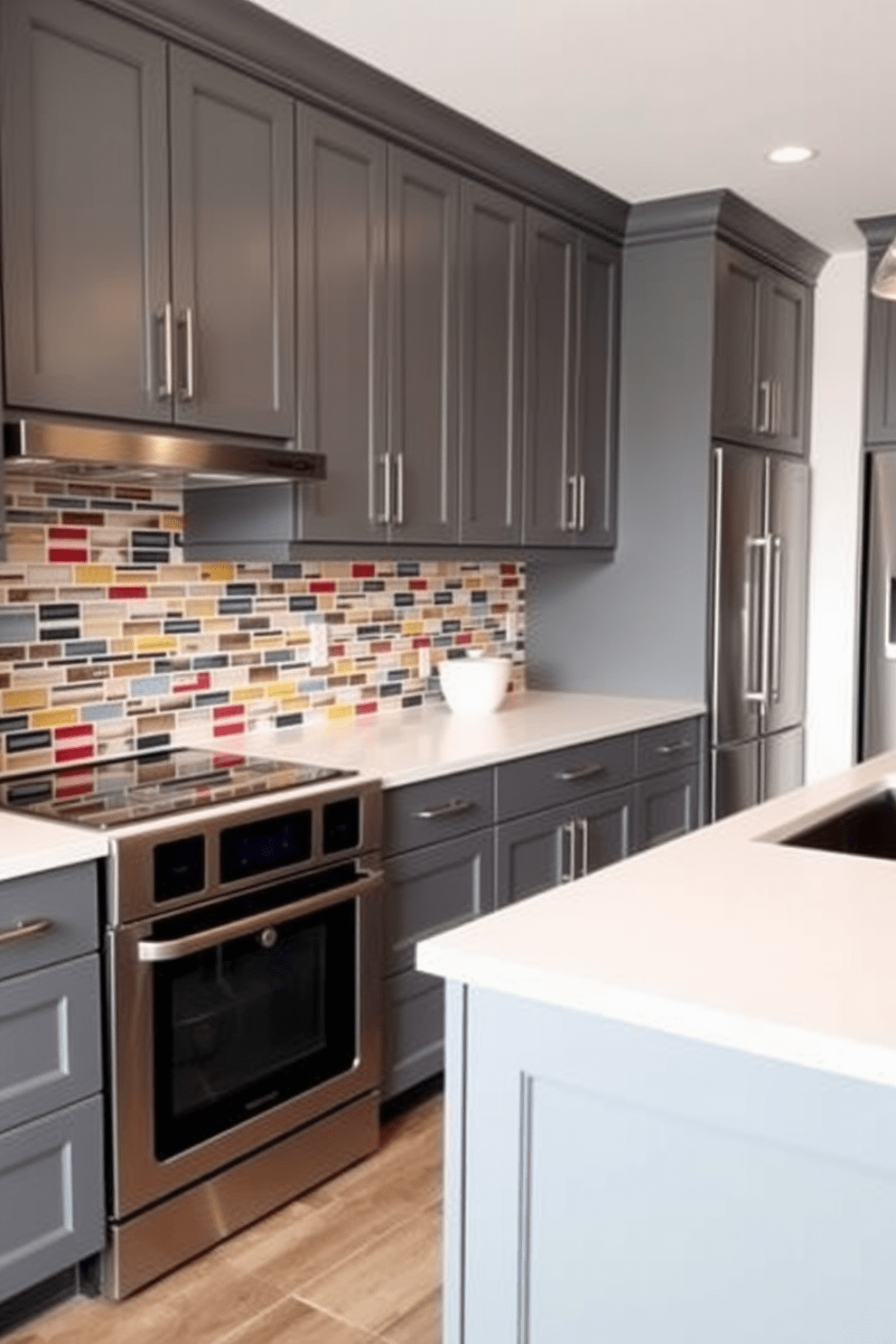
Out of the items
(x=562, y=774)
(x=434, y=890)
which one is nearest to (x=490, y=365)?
(x=562, y=774)

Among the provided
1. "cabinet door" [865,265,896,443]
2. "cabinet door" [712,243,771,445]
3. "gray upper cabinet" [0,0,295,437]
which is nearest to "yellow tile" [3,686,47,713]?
"gray upper cabinet" [0,0,295,437]

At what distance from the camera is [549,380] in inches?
143

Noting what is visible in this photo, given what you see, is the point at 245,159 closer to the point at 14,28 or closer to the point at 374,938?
the point at 14,28

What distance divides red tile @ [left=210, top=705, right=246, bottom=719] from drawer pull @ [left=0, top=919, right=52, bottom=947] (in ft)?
3.65

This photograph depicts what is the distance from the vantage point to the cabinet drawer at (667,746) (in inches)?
141

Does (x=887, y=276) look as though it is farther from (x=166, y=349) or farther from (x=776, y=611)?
(x=776, y=611)

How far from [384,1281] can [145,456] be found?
60.5 inches

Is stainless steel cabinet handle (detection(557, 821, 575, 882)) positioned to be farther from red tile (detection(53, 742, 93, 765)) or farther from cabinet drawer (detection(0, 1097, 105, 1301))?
cabinet drawer (detection(0, 1097, 105, 1301))

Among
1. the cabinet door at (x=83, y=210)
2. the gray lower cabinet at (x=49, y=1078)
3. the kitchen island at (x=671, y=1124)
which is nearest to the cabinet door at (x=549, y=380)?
the cabinet door at (x=83, y=210)

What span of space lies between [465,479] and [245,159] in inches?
40.7

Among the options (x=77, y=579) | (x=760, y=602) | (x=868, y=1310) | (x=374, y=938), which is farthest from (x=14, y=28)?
(x=760, y=602)

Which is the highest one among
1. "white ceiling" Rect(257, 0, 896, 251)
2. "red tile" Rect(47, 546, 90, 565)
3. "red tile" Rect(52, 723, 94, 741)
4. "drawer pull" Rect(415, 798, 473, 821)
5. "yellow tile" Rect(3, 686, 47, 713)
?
"white ceiling" Rect(257, 0, 896, 251)

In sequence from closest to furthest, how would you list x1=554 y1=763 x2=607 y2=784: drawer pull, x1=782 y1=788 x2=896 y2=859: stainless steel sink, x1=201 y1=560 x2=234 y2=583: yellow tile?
x1=782 y1=788 x2=896 y2=859: stainless steel sink
x1=201 y1=560 x2=234 y2=583: yellow tile
x1=554 y1=763 x2=607 y2=784: drawer pull

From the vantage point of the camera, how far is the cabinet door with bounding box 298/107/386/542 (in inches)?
108
